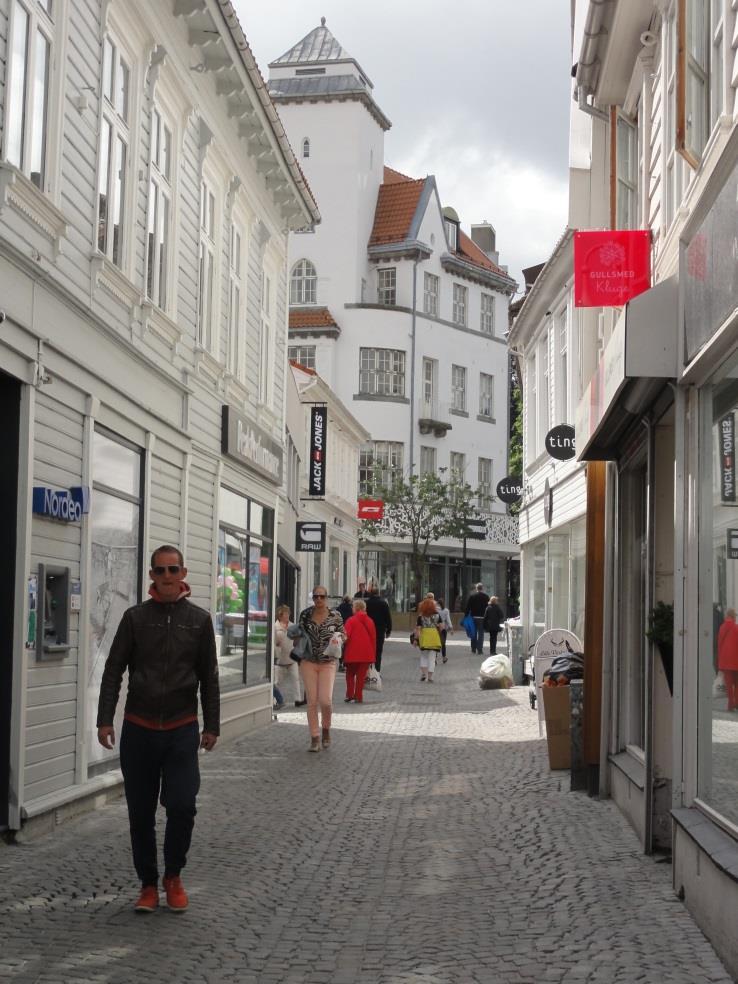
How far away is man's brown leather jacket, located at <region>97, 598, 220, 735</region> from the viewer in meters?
7.64

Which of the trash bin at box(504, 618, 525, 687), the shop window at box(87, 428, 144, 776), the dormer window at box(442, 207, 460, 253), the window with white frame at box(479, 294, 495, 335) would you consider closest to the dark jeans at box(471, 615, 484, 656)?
the trash bin at box(504, 618, 525, 687)

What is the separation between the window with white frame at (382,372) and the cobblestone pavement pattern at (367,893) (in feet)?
157

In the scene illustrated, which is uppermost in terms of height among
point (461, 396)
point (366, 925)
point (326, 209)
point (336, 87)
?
point (336, 87)

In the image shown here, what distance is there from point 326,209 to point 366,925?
55904 mm

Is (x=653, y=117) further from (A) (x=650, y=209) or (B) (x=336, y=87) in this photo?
(B) (x=336, y=87)

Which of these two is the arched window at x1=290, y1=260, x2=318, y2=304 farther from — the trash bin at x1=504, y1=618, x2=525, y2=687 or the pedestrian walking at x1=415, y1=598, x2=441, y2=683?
the trash bin at x1=504, y1=618, x2=525, y2=687

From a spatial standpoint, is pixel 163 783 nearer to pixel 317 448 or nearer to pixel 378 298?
pixel 317 448

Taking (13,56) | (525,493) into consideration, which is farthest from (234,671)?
(525,493)

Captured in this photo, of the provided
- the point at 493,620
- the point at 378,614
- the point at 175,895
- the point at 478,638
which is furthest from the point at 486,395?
the point at 175,895

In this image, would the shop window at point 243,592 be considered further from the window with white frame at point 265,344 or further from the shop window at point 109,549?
the shop window at point 109,549

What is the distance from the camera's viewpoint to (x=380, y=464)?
60.0 metres

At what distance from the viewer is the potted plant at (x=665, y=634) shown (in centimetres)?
893

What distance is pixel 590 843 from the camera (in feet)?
32.3

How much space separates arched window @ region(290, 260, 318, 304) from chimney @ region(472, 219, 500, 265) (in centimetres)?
1795
